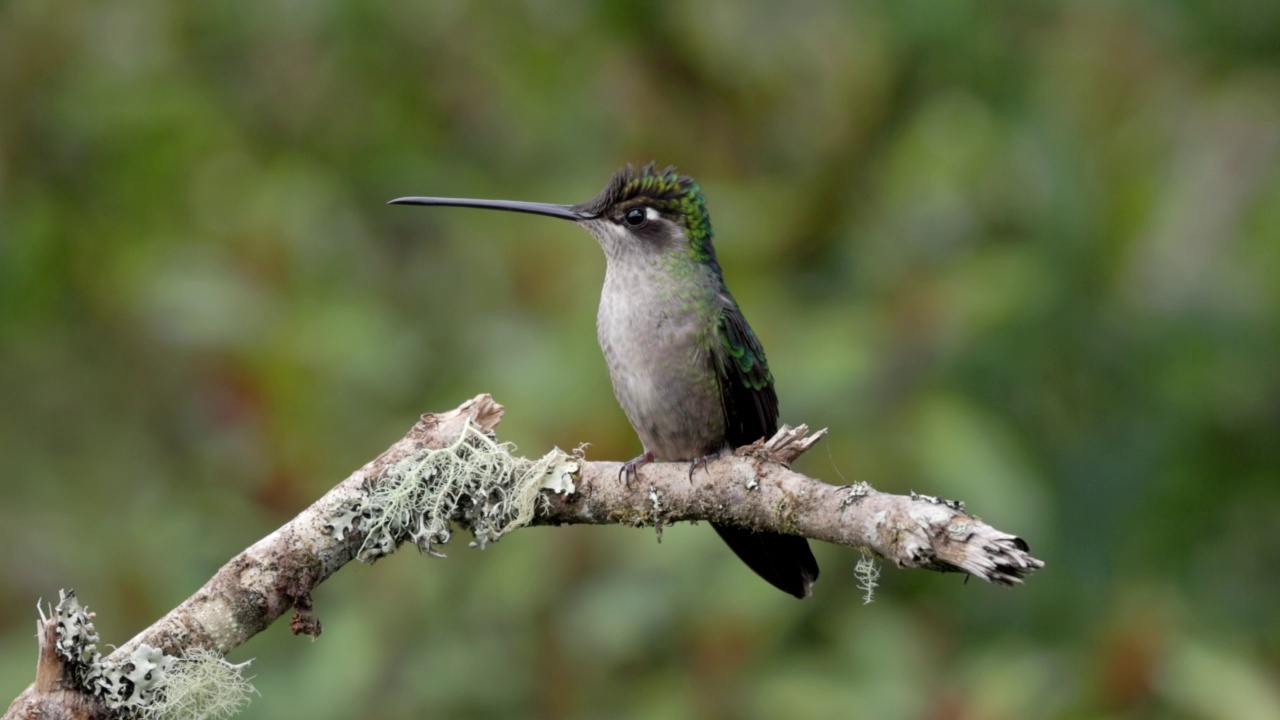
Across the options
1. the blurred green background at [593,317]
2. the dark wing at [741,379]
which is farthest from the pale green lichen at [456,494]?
the blurred green background at [593,317]

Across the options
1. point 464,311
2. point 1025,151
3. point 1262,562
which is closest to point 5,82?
point 464,311

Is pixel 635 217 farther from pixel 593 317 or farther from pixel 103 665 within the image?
pixel 103 665

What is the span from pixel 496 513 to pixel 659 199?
6.28 feet

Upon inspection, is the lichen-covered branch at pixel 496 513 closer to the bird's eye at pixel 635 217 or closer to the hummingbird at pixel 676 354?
the hummingbird at pixel 676 354

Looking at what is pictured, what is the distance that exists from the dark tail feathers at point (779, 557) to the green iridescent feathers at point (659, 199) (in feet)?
3.87

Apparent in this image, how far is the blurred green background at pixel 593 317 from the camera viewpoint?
19.9 ft

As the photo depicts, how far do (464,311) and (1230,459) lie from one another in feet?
14.8

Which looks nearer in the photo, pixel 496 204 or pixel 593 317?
pixel 496 204

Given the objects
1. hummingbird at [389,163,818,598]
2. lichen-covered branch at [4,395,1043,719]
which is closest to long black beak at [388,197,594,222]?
hummingbird at [389,163,818,598]

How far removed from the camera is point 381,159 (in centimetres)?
873

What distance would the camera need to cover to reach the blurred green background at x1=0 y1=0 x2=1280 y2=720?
19.9ft

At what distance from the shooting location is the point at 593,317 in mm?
6414

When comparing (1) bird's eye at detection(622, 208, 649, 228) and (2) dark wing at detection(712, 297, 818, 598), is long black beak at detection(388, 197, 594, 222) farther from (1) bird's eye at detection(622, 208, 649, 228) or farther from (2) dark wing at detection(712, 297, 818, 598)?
(2) dark wing at detection(712, 297, 818, 598)

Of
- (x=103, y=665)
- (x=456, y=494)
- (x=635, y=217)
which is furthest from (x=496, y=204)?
(x=103, y=665)
